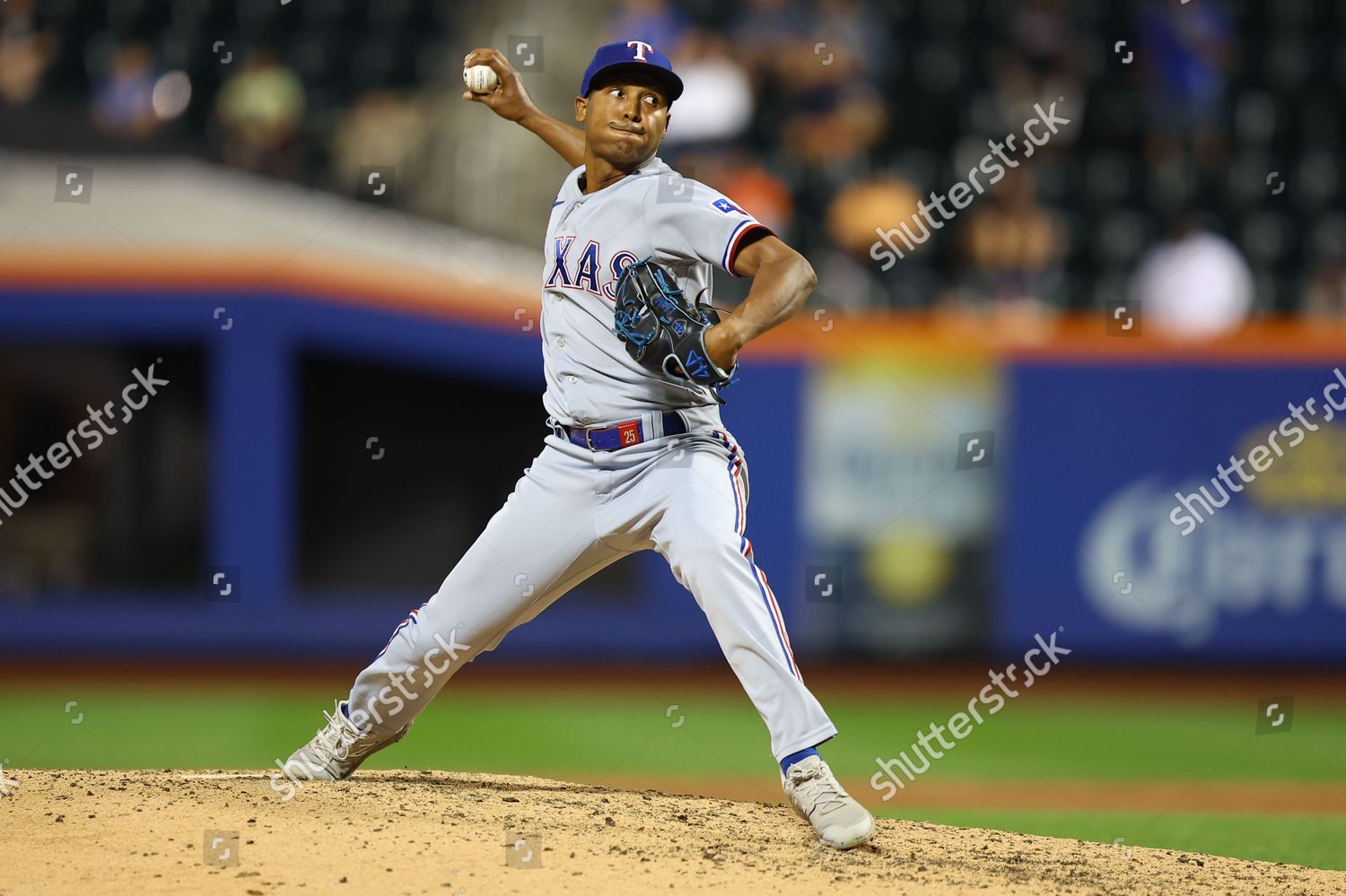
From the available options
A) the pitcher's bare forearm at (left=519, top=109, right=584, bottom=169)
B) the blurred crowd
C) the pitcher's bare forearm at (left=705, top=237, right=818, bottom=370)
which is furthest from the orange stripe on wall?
the pitcher's bare forearm at (left=705, top=237, right=818, bottom=370)

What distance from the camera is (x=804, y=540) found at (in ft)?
29.3

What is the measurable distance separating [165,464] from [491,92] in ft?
17.1

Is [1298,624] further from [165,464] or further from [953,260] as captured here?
[165,464]

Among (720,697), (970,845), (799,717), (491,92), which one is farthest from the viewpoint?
(720,697)

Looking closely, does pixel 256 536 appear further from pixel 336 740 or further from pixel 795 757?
pixel 795 757

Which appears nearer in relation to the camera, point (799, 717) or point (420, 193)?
point (799, 717)

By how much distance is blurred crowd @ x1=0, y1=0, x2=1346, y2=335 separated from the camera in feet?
33.5

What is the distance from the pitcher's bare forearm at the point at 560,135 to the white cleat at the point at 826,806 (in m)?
1.93

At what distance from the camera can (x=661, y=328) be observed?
394 centimetres

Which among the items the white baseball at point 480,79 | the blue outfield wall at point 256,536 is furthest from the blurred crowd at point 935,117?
the white baseball at point 480,79

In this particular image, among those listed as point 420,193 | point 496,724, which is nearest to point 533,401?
point 420,193

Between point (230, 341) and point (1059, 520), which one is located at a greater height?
point (230, 341)

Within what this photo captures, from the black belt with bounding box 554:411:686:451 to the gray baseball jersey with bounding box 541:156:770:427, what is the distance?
24 millimetres

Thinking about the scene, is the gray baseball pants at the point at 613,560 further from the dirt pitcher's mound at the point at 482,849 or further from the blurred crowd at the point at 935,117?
the blurred crowd at the point at 935,117
